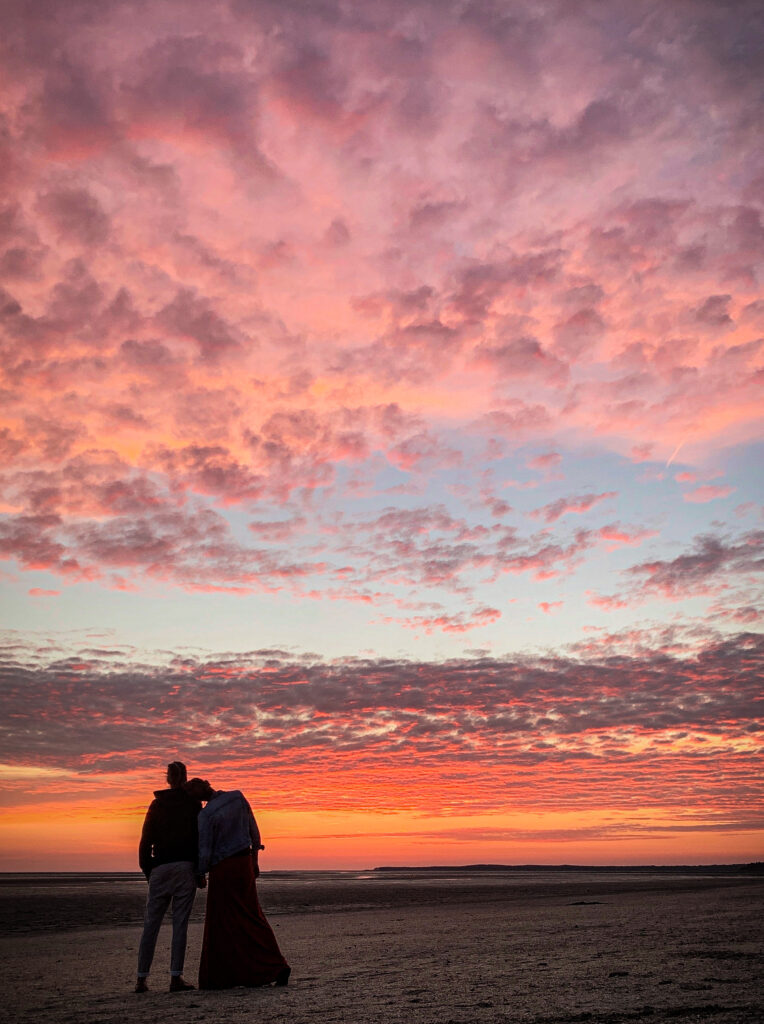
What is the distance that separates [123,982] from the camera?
10.2 meters

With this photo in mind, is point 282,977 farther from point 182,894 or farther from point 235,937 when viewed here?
point 182,894

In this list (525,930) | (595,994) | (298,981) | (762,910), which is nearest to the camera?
(595,994)

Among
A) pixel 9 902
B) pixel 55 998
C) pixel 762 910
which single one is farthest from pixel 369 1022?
pixel 9 902

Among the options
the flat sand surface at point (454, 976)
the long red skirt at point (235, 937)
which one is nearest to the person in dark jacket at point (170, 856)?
the long red skirt at point (235, 937)

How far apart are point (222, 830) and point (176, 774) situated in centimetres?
82

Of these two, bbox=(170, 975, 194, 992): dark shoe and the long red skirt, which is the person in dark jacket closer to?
the long red skirt

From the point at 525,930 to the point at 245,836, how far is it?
322 inches

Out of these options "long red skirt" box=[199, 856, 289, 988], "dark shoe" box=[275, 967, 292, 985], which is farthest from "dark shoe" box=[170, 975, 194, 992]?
"dark shoe" box=[275, 967, 292, 985]

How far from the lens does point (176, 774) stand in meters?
9.77

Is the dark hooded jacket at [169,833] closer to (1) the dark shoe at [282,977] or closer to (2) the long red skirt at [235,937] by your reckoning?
(2) the long red skirt at [235,937]

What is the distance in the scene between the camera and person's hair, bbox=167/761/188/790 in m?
9.76

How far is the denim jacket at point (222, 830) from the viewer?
9.59 m

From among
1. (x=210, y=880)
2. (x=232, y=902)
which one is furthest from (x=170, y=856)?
(x=232, y=902)

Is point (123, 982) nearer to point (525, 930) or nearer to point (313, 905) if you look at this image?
point (525, 930)
